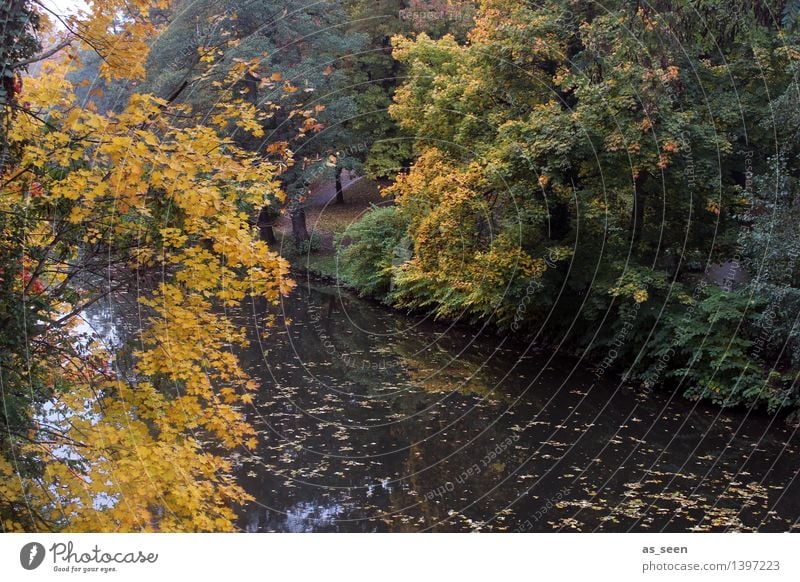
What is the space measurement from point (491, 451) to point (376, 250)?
44.7ft

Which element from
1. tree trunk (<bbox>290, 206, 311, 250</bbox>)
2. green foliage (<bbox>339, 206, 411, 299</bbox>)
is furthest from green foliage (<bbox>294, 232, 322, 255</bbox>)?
green foliage (<bbox>339, 206, 411, 299</bbox>)

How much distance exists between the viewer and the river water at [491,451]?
11.1m

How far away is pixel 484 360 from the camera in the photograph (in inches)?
779

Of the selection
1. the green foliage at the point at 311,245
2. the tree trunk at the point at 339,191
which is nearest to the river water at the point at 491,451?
the green foliage at the point at 311,245

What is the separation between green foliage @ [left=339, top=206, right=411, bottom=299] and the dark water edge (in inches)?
206

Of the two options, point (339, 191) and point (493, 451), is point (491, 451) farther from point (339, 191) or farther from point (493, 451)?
point (339, 191)

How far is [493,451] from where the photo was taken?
13.7 meters

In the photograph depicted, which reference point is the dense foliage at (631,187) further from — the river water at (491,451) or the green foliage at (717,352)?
the river water at (491,451)

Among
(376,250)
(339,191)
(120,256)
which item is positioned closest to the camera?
(120,256)

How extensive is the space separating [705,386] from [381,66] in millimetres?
19635

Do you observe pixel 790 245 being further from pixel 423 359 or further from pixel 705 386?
pixel 423 359

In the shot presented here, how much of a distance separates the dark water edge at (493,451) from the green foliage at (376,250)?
17.2 feet

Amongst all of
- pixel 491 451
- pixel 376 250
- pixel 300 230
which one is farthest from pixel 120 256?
pixel 300 230

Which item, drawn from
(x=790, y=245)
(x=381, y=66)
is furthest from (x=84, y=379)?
(x=381, y=66)
